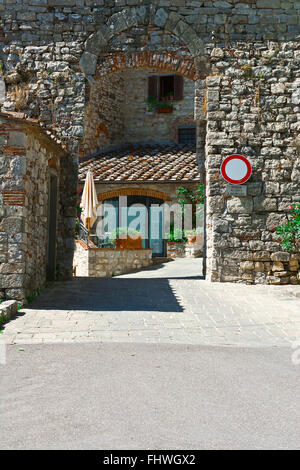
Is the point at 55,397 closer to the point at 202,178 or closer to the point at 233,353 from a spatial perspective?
the point at 233,353

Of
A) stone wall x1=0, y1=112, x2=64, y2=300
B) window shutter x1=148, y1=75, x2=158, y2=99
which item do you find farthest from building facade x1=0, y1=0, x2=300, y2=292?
window shutter x1=148, y1=75, x2=158, y2=99

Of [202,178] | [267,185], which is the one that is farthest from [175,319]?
[202,178]

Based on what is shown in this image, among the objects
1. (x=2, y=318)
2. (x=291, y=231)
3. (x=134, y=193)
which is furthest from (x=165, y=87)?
(x=2, y=318)

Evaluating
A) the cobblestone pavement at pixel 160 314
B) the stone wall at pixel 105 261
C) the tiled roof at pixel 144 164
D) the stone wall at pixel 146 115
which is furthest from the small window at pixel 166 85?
the cobblestone pavement at pixel 160 314

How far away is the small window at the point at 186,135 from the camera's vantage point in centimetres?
2214

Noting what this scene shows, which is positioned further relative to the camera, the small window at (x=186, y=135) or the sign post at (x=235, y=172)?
the small window at (x=186, y=135)

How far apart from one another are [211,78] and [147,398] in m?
8.20

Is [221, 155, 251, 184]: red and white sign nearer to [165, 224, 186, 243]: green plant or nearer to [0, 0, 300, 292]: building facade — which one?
[0, 0, 300, 292]: building facade

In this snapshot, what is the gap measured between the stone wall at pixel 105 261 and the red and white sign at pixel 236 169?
5.80 metres

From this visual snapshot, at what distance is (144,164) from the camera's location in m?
19.3

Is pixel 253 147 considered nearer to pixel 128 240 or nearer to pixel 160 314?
pixel 160 314

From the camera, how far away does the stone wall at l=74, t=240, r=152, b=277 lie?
48.7ft

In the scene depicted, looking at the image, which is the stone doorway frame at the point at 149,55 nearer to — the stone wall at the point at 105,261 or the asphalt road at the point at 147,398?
the stone wall at the point at 105,261

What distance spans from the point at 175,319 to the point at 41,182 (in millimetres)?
3636
